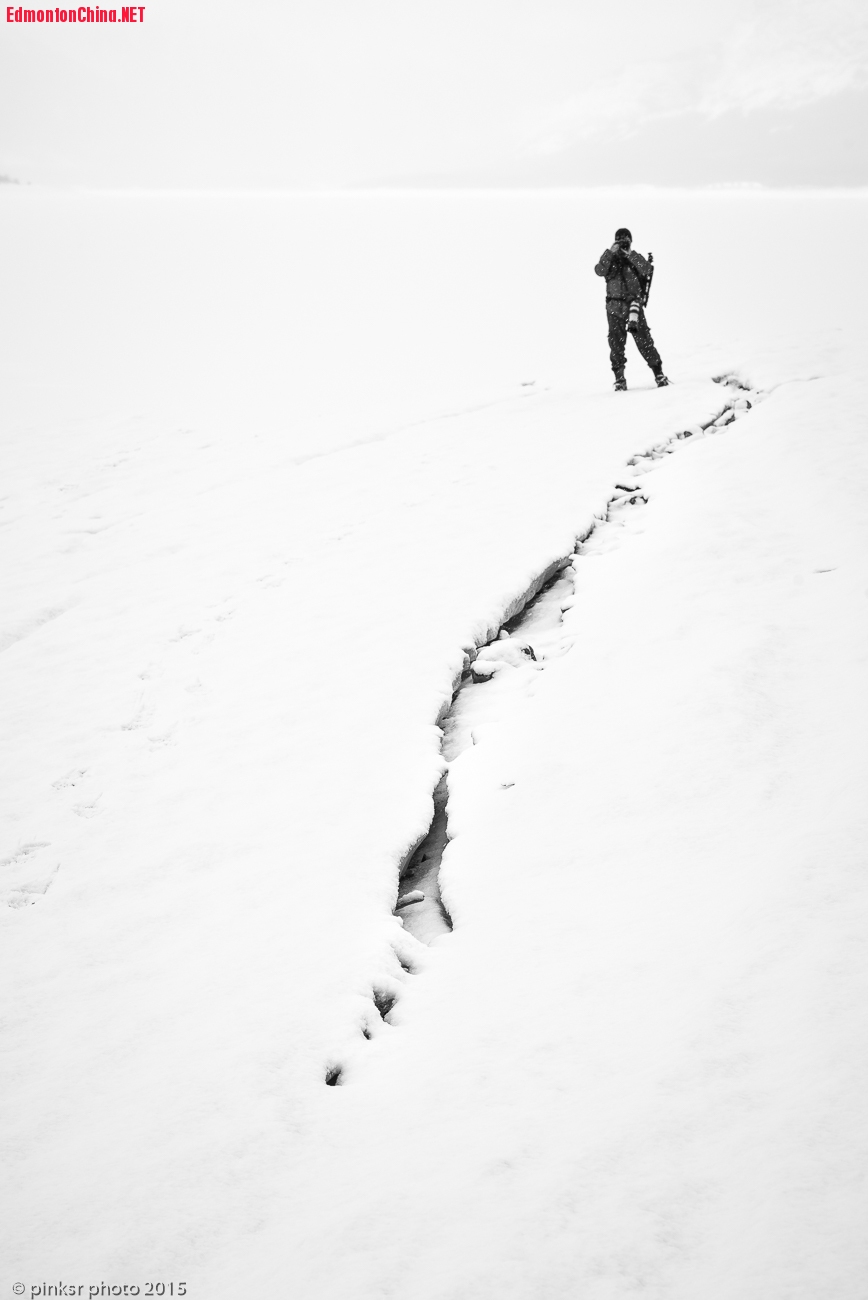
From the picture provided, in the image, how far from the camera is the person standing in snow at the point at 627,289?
31.3 feet

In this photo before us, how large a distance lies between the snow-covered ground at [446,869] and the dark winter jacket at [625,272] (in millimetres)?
1831

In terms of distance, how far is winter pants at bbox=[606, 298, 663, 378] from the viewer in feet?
31.8

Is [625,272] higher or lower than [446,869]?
higher

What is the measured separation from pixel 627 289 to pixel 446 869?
8.92 m

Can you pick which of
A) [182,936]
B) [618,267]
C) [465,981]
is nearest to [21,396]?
[618,267]

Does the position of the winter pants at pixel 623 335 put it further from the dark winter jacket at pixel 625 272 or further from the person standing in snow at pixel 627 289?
the dark winter jacket at pixel 625 272

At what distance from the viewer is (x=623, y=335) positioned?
10195 mm

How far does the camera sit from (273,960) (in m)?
3.17

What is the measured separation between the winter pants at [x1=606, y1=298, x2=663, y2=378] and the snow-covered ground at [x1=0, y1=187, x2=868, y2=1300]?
46.4 inches
